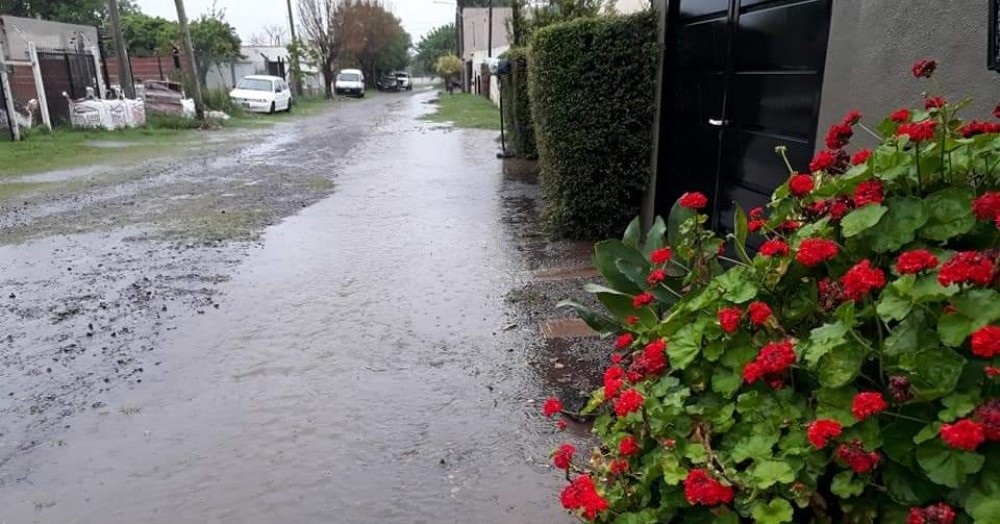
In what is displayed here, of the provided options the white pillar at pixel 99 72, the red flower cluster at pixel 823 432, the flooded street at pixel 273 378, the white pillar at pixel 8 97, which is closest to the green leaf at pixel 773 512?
the red flower cluster at pixel 823 432

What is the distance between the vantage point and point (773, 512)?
4.57ft

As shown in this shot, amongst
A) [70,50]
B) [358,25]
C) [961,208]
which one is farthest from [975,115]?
[358,25]

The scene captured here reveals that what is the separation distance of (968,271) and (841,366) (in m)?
0.30

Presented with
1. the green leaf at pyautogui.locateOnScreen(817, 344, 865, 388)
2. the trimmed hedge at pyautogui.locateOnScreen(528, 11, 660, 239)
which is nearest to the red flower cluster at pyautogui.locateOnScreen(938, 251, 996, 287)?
the green leaf at pyautogui.locateOnScreen(817, 344, 865, 388)

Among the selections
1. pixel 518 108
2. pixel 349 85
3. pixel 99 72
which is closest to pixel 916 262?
pixel 518 108

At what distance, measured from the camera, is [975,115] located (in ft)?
8.77

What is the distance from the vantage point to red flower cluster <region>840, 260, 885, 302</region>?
4.66ft

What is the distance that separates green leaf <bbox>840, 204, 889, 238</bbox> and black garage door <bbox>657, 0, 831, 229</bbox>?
8.07 feet

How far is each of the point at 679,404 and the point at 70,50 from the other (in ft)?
76.5

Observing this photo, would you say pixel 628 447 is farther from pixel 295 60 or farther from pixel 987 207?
pixel 295 60

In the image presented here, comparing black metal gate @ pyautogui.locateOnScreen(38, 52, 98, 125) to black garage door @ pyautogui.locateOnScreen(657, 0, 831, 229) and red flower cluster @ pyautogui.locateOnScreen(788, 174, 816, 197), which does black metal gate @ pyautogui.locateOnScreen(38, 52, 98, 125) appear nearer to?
black garage door @ pyautogui.locateOnScreen(657, 0, 831, 229)

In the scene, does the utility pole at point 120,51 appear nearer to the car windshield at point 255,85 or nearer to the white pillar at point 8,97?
the white pillar at point 8,97

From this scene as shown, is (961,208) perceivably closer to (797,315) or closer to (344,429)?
(797,315)

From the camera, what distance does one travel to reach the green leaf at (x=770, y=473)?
1.42 metres
